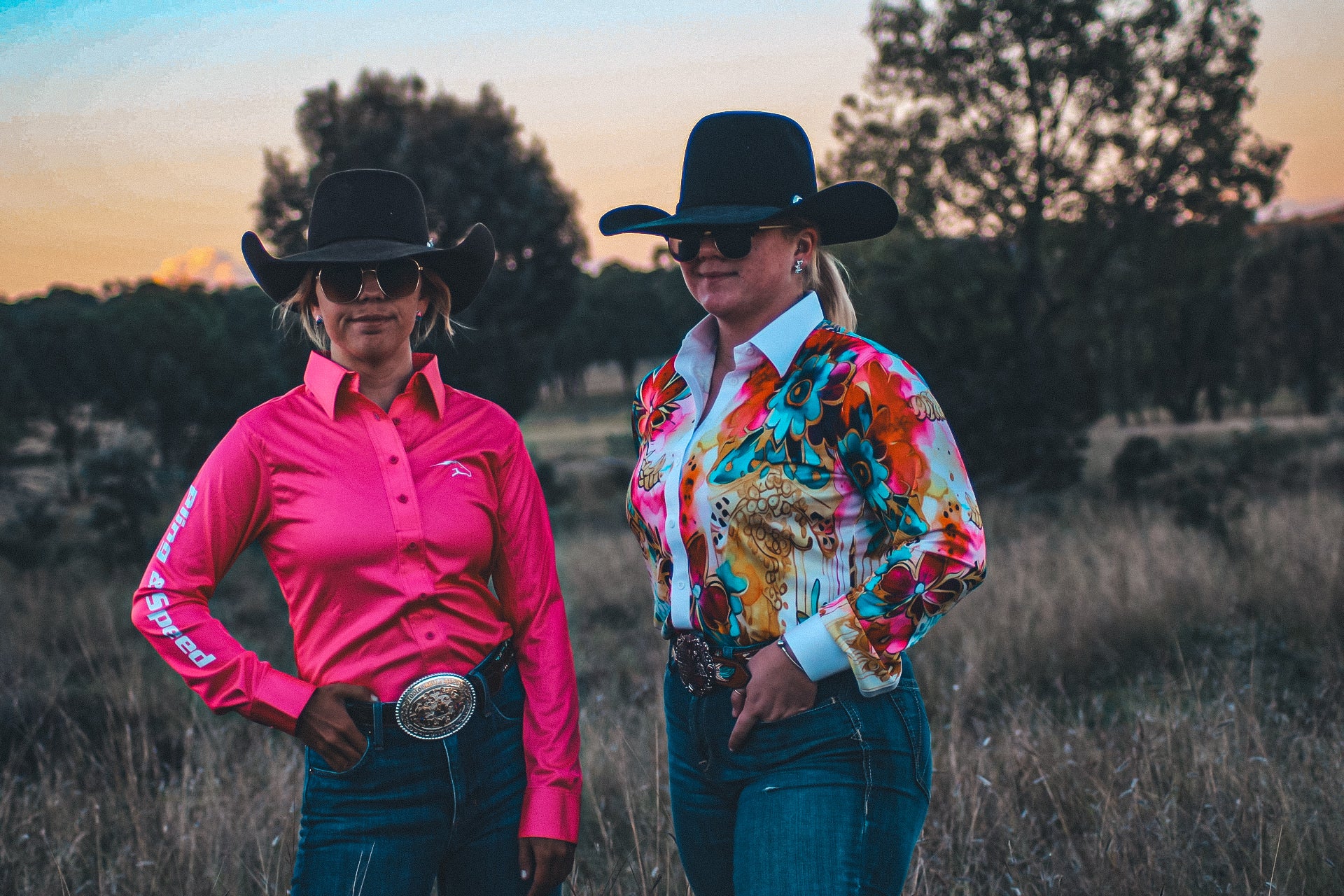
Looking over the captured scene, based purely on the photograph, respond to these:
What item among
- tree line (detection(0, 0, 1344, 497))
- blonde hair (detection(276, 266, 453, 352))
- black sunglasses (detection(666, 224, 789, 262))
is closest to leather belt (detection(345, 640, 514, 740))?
blonde hair (detection(276, 266, 453, 352))

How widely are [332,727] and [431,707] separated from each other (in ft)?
0.64

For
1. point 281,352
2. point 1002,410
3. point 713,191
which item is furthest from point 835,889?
point 281,352

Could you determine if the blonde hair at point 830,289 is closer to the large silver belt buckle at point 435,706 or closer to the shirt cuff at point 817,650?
the shirt cuff at point 817,650

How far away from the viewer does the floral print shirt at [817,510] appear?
1.79 metres

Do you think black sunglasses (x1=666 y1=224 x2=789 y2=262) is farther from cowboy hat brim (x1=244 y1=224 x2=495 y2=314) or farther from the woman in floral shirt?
cowboy hat brim (x1=244 y1=224 x2=495 y2=314)

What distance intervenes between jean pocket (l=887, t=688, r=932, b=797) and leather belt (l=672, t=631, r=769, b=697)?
0.97 ft

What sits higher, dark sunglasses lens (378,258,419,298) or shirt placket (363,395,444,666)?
dark sunglasses lens (378,258,419,298)

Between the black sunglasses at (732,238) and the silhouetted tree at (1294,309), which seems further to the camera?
the silhouetted tree at (1294,309)

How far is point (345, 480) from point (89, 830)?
2.70 meters

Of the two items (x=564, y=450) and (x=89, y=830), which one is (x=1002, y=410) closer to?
(x=89, y=830)

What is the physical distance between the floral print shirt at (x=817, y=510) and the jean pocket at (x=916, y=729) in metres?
0.08

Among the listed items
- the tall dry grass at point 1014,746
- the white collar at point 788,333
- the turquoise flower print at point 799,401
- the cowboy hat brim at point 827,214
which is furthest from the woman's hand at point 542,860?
the cowboy hat brim at point 827,214

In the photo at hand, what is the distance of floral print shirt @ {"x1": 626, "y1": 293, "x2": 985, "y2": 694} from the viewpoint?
5.86ft

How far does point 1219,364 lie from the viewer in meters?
42.1
